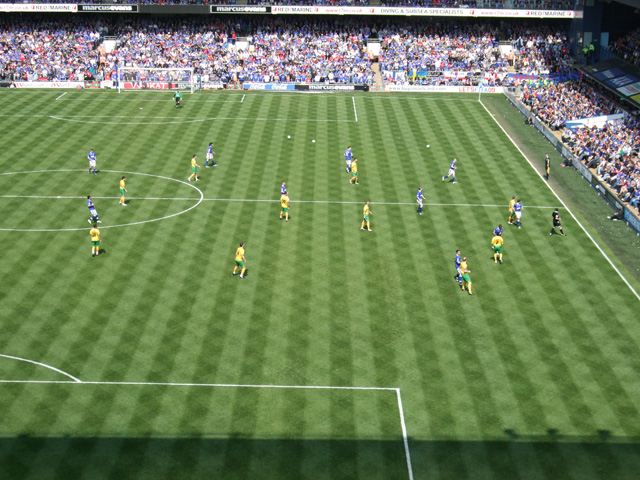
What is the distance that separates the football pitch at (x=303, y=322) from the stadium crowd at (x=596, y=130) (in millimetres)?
4730

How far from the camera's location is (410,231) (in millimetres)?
48594

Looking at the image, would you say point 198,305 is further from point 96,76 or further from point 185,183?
point 96,76

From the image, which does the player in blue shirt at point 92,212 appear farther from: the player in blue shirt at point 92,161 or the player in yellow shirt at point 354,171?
the player in yellow shirt at point 354,171

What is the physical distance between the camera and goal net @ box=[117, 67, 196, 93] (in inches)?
3157

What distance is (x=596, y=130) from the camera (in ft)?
213

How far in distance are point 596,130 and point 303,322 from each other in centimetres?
3853

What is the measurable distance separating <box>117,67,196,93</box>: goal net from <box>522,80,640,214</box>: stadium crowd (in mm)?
35478

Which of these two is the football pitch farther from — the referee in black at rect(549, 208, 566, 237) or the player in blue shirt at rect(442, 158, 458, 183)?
the player in blue shirt at rect(442, 158, 458, 183)

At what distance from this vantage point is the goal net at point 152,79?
263 ft

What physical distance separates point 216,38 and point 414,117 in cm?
3147

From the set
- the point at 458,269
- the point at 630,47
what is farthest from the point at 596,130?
the point at 458,269

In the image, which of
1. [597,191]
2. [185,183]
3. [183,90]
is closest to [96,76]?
[183,90]

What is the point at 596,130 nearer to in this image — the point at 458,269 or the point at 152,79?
the point at 458,269

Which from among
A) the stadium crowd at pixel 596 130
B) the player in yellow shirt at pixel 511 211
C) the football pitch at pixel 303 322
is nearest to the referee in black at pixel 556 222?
the football pitch at pixel 303 322
